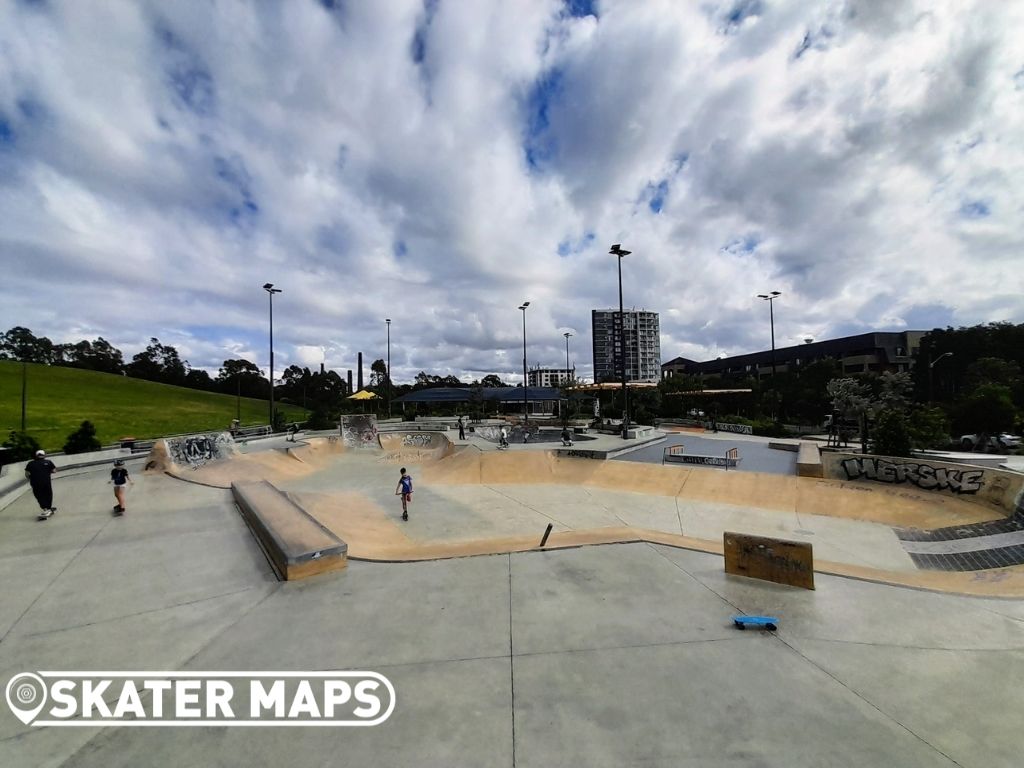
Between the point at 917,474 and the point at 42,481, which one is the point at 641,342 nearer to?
the point at 917,474

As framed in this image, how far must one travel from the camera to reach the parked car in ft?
79.5

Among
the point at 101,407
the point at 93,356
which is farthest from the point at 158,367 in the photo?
the point at 101,407

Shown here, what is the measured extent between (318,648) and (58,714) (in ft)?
6.51

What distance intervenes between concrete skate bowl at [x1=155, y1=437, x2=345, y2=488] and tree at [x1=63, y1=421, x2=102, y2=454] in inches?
275

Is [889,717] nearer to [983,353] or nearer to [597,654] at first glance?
[597,654]

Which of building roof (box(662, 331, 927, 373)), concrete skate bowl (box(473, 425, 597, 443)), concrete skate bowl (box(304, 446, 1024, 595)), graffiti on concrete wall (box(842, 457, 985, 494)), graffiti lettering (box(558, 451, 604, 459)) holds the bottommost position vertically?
concrete skate bowl (box(304, 446, 1024, 595))

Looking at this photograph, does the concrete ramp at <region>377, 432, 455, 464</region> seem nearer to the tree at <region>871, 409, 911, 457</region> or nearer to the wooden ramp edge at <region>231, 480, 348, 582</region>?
the wooden ramp edge at <region>231, 480, 348, 582</region>

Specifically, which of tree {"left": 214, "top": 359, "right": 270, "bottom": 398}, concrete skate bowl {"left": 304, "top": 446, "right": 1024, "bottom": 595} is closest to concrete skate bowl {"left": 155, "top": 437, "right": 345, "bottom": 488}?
concrete skate bowl {"left": 304, "top": 446, "right": 1024, "bottom": 595}

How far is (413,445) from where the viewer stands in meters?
29.7

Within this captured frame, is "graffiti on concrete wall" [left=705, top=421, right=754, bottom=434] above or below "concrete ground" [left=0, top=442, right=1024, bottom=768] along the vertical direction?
above

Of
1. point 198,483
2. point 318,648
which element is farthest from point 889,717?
point 198,483

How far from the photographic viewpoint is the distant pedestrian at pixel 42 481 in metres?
9.51

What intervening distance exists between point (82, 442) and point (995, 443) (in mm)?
49998

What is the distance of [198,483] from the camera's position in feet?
45.5
